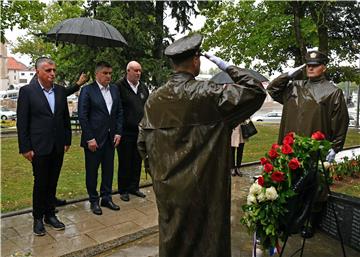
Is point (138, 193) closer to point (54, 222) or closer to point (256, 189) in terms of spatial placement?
point (54, 222)

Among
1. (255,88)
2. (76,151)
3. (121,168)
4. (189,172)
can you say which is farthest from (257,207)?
(76,151)

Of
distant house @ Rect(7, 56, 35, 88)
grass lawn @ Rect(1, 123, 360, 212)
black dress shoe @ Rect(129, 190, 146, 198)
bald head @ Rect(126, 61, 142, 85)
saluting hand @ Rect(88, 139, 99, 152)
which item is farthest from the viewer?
distant house @ Rect(7, 56, 35, 88)

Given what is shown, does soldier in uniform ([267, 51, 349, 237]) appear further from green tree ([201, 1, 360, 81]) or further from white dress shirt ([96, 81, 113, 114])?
green tree ([201, 1, 360, 81])

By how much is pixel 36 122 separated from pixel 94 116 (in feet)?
3.00

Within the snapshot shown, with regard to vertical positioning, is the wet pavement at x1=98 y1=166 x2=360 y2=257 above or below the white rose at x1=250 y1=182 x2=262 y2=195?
below

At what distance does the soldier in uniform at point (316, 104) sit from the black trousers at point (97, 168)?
Result: 250 centimetres

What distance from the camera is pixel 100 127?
203 inches

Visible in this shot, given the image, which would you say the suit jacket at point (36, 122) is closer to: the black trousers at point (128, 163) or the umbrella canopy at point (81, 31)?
the umbrella canopy at point (81, 31)

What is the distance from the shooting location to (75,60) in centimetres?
1236

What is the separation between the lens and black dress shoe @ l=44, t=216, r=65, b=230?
4.62 m

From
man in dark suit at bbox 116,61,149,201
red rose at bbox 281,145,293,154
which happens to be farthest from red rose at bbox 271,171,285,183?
man in dark suit at bbox 116,61,149,201

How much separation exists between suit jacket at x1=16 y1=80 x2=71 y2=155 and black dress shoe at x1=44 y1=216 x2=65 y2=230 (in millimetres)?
906

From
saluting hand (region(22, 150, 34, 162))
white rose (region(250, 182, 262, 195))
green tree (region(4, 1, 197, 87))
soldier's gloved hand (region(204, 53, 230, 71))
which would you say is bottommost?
white rose (region(250, 182, 262, 195))

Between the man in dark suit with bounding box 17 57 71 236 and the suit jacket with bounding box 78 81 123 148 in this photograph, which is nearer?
the man in dark suit with bounding box 17 57 71 236
